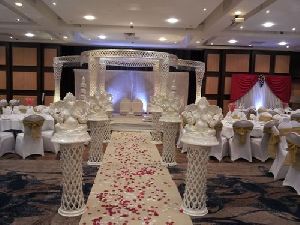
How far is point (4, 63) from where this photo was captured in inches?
498

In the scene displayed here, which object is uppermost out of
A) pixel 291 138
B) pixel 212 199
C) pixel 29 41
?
pixel 29 41

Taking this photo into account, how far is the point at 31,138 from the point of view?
604 centimetres

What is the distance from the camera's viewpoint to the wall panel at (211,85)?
12906 mm

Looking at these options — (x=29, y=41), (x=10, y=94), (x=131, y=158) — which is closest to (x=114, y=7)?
(x=131, y=158)

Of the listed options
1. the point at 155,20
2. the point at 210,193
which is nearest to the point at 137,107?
the point at 155,20

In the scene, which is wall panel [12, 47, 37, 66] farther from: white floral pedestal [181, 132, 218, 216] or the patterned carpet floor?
white floral pedestal [181, 132, 218, 216]

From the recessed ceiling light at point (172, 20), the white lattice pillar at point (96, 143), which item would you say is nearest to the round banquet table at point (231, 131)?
the white lattice pillar at point (96, 143)

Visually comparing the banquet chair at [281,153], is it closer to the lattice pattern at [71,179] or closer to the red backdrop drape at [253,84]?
the lattice pattern at [71,179]

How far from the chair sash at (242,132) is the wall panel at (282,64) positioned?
7.79 m

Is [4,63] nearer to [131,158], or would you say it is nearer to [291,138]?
[131,158]

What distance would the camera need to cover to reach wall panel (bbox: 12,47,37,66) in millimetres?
12664

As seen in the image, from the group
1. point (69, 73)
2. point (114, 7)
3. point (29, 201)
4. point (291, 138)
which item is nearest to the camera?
point (29, 201)

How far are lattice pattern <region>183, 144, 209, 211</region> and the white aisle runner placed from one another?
0.61 feet

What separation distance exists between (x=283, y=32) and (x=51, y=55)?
8207 mm
